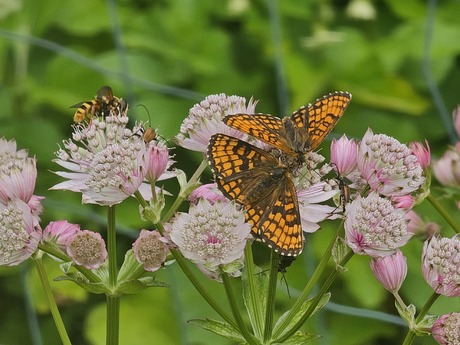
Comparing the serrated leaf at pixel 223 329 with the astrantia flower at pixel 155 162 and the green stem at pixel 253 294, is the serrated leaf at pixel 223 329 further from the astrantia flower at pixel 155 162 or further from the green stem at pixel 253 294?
the astrantia flower at pixel 155 162

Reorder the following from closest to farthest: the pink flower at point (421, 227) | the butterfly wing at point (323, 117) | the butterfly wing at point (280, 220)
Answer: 1. the butterfly wing at point (280, 220)
2. the butterfly wing at point (323, 117)
3. the pink flower at point (421, 227)

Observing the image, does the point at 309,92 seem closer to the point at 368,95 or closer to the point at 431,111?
the point at 368,95

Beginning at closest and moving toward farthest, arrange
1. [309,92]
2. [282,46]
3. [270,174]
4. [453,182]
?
[270,174]
[453,182]
[309,92]
[282,46]

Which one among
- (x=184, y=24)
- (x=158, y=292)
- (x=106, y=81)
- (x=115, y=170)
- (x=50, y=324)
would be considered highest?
(x=115, y=170)

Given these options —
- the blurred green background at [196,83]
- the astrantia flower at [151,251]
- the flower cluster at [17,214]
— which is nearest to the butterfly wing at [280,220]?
the astrantia flower at [151,251]

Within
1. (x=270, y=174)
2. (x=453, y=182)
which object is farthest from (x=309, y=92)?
(x=270, y=174)

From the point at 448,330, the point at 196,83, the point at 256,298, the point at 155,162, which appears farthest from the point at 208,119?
the point at 196,83
